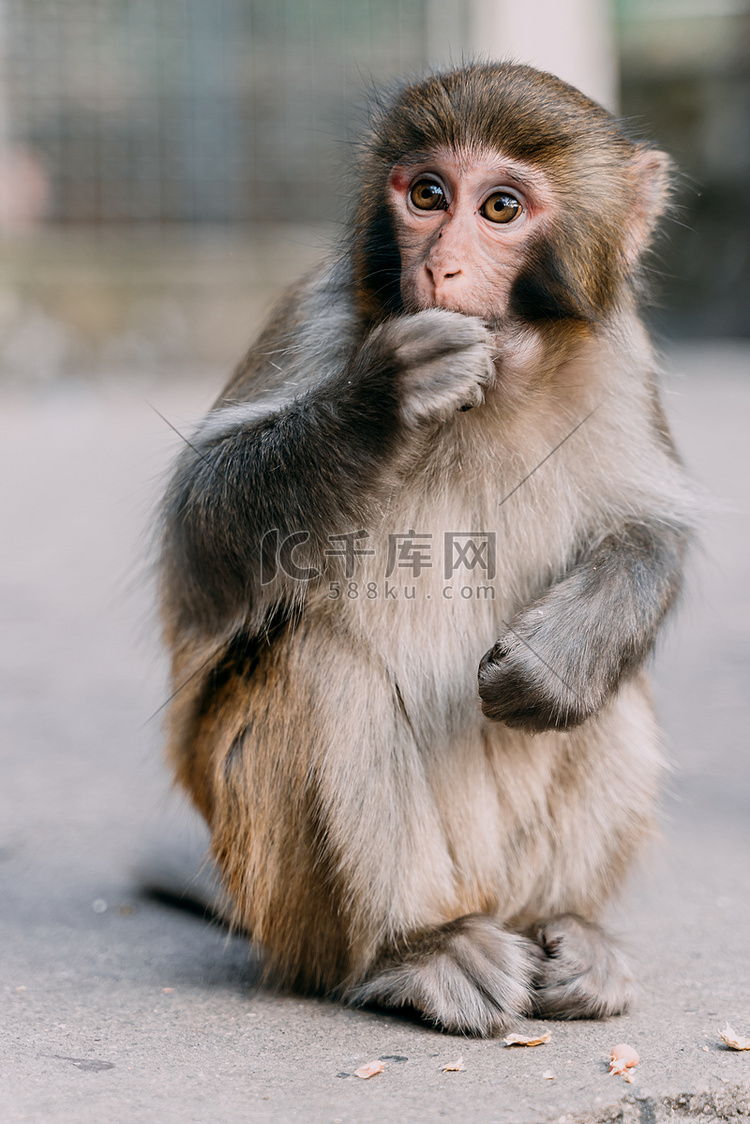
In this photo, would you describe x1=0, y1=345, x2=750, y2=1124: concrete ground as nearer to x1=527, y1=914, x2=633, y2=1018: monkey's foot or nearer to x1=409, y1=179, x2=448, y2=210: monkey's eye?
x1=527, y1=914, x2=633, y2=1018: monkey's foot

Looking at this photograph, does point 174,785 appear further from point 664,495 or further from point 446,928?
point 664,495

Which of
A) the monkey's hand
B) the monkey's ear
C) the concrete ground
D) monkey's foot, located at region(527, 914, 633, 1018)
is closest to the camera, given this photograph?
the concrete ground

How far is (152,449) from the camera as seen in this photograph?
30.9 ft

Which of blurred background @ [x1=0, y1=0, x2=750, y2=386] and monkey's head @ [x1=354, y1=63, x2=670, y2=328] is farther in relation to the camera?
blurred background @ [x1=0, y1=0, x2=750, y2=386]

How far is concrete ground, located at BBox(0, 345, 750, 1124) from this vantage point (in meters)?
2.36

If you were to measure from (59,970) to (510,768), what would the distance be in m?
1.06

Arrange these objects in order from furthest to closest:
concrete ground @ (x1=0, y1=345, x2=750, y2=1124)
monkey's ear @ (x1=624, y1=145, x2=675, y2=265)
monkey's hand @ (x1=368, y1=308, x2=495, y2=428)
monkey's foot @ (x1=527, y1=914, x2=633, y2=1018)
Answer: monkey's ear @ (x1=624, y1=145, x2=675, y2=265)
monkey's foot @ (x1=527, y1=914, x2=633, y2=1018)
monkey's hand @ (x1=368, y1=308, x2=495, y2=428)
concrete ground @ (x1=0, y1=345, x2=750, y2=1124)

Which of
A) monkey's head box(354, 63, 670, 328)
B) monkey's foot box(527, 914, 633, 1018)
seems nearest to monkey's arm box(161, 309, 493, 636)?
monkey's head box(354, 63, 670, 328)

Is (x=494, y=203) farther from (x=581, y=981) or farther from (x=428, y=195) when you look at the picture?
(x=581, y=981)

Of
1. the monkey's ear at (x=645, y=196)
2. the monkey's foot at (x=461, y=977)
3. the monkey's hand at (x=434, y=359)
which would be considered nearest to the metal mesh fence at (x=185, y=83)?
the monkey's ear at (x=645, y=196)

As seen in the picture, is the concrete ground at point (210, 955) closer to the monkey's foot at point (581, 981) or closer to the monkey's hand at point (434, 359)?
the monkey's foot at point (581, 981)

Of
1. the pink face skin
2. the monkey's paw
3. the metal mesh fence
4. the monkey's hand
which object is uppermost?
the metal mesh fence

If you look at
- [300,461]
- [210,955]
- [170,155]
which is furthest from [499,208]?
[170,155]

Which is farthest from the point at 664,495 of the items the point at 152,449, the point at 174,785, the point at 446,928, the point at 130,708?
the point at 152,449
